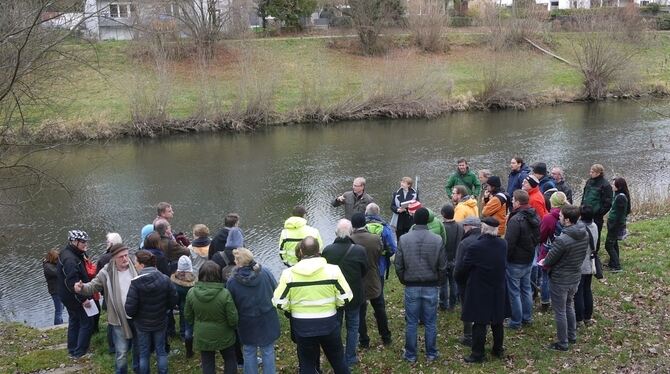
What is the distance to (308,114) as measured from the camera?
32.5 metres

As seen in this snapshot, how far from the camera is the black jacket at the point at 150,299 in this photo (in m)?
6.21

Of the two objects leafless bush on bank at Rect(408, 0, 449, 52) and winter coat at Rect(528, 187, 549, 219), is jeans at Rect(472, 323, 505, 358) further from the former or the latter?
leafless bush on bank at Rect(408, 0, 449, 52)

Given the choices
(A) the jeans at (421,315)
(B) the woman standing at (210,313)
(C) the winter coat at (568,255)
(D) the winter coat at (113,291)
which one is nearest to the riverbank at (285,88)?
(D) the winter coat at (113,291)

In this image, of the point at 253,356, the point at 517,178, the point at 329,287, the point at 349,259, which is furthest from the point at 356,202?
the point at 329,287

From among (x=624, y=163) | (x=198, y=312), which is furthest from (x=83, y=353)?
(x=624, y=163)

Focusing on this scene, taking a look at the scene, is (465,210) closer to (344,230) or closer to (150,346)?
(344,230)

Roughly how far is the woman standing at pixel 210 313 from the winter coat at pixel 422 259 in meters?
1.91

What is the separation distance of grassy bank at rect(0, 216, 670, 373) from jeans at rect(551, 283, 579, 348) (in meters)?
0.17

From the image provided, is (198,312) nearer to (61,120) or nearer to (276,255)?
(276,255)

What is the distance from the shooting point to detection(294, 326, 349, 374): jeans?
19.2ft

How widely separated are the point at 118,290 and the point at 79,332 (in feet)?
4.96

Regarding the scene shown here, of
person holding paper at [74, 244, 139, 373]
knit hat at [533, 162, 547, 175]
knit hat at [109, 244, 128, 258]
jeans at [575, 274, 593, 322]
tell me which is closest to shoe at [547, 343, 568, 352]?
jeans at [575, 274, 593, 322]

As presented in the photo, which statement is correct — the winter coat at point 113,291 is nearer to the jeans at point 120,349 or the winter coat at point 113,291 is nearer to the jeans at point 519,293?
the jeans at point 120,349

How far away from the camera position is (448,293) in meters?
8.28
